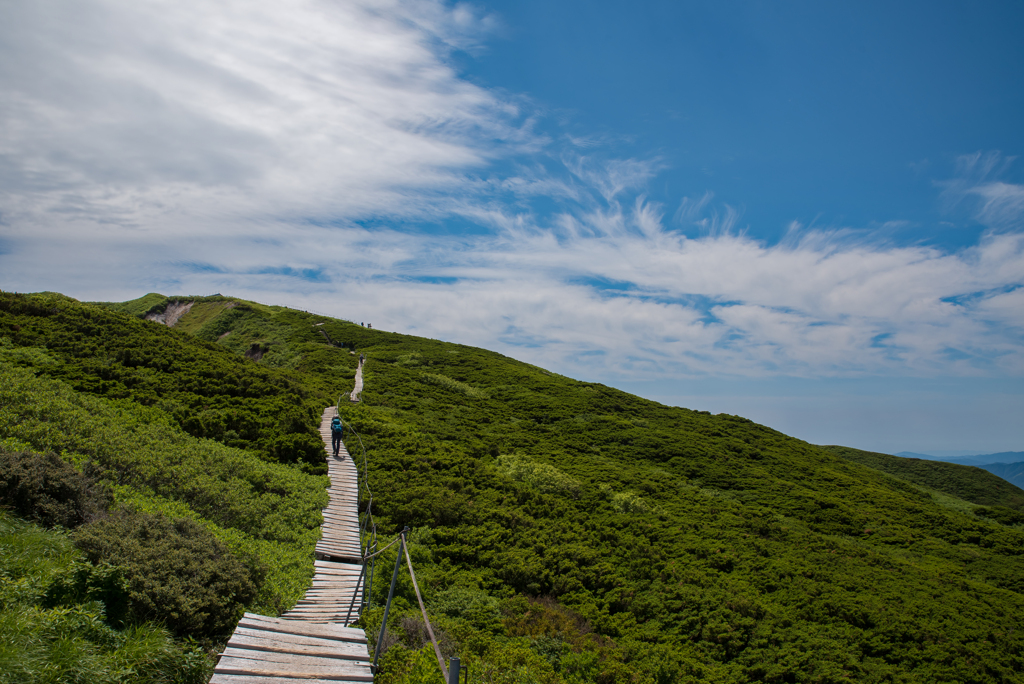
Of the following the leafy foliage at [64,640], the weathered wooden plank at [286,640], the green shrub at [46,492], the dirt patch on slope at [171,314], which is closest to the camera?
the leafy foliage at [64,640]

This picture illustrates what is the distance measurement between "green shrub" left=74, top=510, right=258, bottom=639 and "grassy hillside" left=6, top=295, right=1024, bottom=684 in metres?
1.22

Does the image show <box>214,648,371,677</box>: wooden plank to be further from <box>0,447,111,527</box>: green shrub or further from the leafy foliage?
<box>0,447,111,527</box>: green shrub

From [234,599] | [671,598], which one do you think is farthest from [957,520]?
[234,599]

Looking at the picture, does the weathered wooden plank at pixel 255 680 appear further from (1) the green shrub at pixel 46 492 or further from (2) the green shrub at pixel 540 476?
(2) the green shrub at pixel 540 476

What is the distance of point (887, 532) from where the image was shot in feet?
69.3

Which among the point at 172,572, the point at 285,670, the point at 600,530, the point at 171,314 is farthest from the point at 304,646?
the point at 171,314

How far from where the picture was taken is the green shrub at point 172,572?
715cm

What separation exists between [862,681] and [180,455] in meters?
18.2

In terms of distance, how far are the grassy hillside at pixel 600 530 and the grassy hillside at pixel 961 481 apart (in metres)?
16.3

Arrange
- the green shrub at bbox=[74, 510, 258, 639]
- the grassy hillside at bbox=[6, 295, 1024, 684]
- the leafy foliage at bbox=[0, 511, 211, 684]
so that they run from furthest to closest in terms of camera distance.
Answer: the grassy hillside at bbox=[6, 295, 1024, 684]
the green shrub at bbox=[74, 510, 258, 639]
the leafy foliage at bbox=[0, 511, 211, 684]

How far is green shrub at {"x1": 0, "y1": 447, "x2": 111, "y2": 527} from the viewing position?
891 centimetres

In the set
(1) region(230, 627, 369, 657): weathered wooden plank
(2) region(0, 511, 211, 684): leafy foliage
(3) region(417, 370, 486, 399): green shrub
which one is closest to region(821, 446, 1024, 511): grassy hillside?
(3) region(417, 370, 486, 399): green shrub

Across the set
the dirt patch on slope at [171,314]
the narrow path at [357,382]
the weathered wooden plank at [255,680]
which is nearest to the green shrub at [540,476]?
the narrow path at [357,382]

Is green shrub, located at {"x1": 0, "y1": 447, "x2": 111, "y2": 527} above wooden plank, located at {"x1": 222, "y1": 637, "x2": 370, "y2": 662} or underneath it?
above
